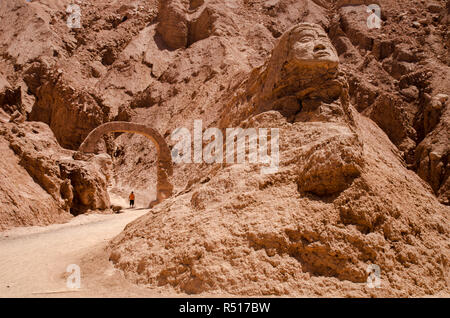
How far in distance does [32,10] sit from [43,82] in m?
9.37

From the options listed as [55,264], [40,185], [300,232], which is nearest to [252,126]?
[300,232]

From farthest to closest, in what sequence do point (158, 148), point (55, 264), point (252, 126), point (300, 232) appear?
1. point (158, 148)
2. point (252, 126)
3. point (55, 264)
4. point (300, 232)

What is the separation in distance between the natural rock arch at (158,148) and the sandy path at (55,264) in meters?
6.67

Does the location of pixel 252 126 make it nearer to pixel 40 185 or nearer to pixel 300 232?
pixel 300 232

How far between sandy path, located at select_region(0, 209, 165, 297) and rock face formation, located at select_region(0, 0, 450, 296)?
26 centimetres

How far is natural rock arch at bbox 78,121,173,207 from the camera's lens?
13609 millimetres

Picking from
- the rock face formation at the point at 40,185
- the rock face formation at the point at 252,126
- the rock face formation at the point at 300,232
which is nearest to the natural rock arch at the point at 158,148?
the rock face formation at the point at 252,126

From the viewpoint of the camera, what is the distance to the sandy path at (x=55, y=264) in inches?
124

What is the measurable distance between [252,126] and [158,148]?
942 cm

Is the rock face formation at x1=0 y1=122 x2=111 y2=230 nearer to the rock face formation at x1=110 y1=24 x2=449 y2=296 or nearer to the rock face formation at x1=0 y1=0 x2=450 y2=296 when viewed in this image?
the rock face formation at x1=0 y1=0 x2=450 y2=296

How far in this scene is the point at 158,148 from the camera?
553 inches

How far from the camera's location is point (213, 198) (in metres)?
3.96

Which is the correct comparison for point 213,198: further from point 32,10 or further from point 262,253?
point 32,10

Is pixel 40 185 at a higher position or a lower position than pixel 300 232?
lower
